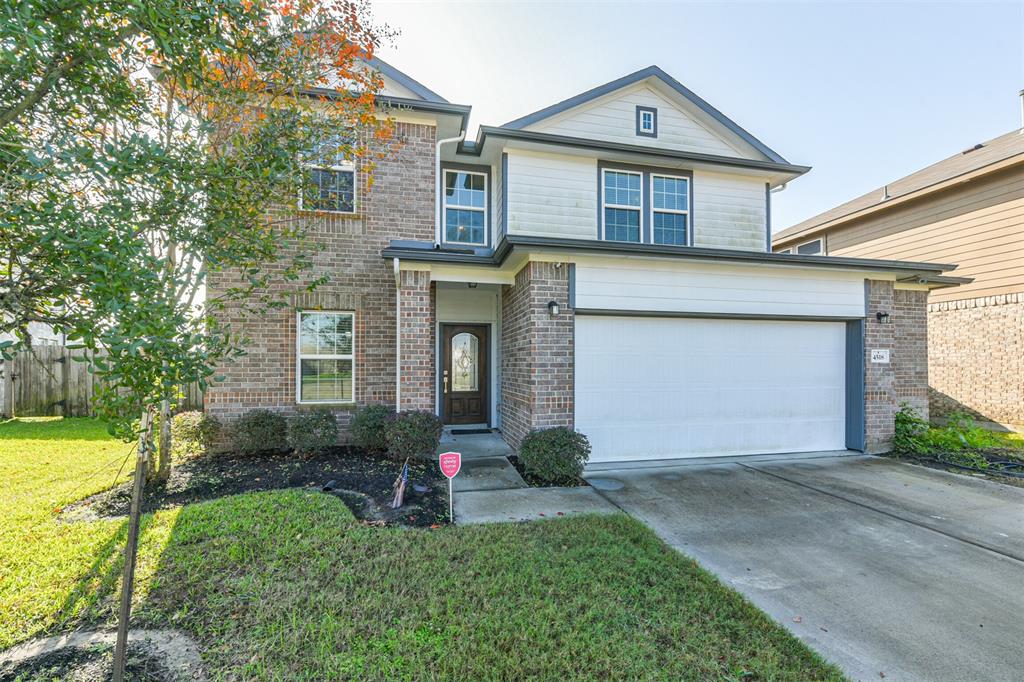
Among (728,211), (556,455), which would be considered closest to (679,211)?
(728,211)

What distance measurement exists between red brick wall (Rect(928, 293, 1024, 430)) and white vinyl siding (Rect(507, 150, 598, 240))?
943 centimetres

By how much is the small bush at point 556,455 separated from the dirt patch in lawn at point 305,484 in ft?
4.18

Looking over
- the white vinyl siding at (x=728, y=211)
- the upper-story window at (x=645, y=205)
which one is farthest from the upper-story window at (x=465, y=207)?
the white vinyl siding at (x=728, y=211)

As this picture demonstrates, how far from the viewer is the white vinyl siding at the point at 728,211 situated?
9.25 m

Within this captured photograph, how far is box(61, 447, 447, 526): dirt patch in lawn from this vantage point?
4703mm

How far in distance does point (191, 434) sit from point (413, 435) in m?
3.72

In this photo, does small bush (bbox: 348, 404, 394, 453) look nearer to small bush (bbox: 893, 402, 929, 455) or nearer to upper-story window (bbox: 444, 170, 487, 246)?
upper-story window (bbox: 444, 170, 487, 246)

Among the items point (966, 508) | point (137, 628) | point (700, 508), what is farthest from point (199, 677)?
point (966, 508)

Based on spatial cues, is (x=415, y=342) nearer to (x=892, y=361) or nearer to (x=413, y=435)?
(x=413, y=435)

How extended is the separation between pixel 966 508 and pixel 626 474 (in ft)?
12.5

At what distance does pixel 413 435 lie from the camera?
252 inches

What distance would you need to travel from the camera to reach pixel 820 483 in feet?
19.3

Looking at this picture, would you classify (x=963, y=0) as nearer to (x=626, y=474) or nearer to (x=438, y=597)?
(x=626, y=474)

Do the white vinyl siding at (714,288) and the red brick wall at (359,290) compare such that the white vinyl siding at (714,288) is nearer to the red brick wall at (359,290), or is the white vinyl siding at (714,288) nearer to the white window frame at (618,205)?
the white window frame at (618,205)
